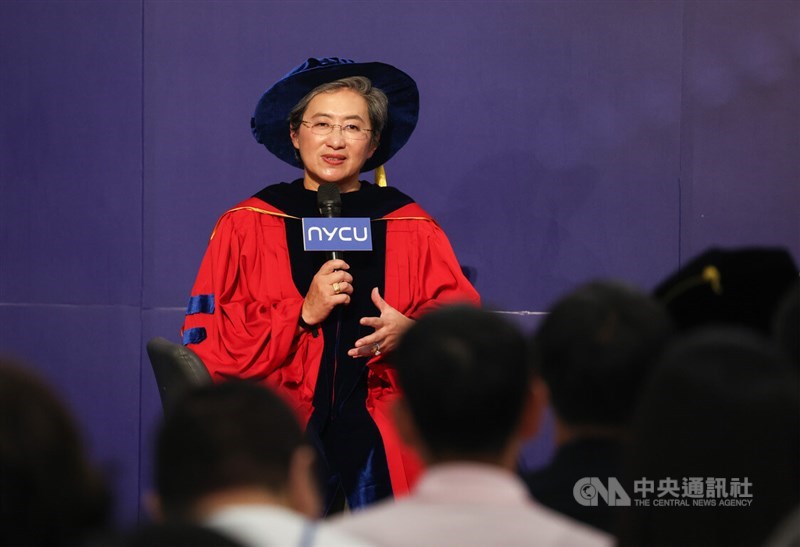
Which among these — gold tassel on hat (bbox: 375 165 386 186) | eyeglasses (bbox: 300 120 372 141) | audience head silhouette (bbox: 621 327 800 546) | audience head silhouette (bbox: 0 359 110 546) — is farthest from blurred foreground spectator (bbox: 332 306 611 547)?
gold tassel on hat (bbox: 375 165 386 186)

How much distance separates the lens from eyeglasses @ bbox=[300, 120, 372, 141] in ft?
11.8

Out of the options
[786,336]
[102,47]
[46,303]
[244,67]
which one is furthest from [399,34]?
[786,336]

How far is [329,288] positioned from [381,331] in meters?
0.20

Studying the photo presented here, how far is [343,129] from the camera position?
11.8 ft

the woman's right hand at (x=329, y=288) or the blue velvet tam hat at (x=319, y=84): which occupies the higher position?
the blue velvet tam hat at (x=319, y=84)

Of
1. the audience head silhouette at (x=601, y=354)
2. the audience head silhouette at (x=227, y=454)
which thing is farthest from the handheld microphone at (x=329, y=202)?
the audience head silhouette at (x=227, y=454)

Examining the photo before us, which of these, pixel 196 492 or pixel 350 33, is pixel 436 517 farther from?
pixel 350 33

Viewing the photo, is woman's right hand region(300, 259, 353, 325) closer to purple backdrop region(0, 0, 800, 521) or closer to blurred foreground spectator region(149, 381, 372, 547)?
purple backdrop region(0, 0, 800, 521)

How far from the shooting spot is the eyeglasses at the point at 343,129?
359cm

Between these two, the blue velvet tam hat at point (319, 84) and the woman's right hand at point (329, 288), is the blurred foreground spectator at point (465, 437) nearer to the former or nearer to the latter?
the woman's right hand at point (329, 288)

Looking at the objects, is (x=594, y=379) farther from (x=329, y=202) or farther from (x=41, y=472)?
(x=329, y=202)

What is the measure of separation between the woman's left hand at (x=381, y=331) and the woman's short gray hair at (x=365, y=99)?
615mm

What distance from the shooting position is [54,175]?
4.49 m

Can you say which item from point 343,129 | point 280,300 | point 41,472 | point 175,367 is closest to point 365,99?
point 343,129
